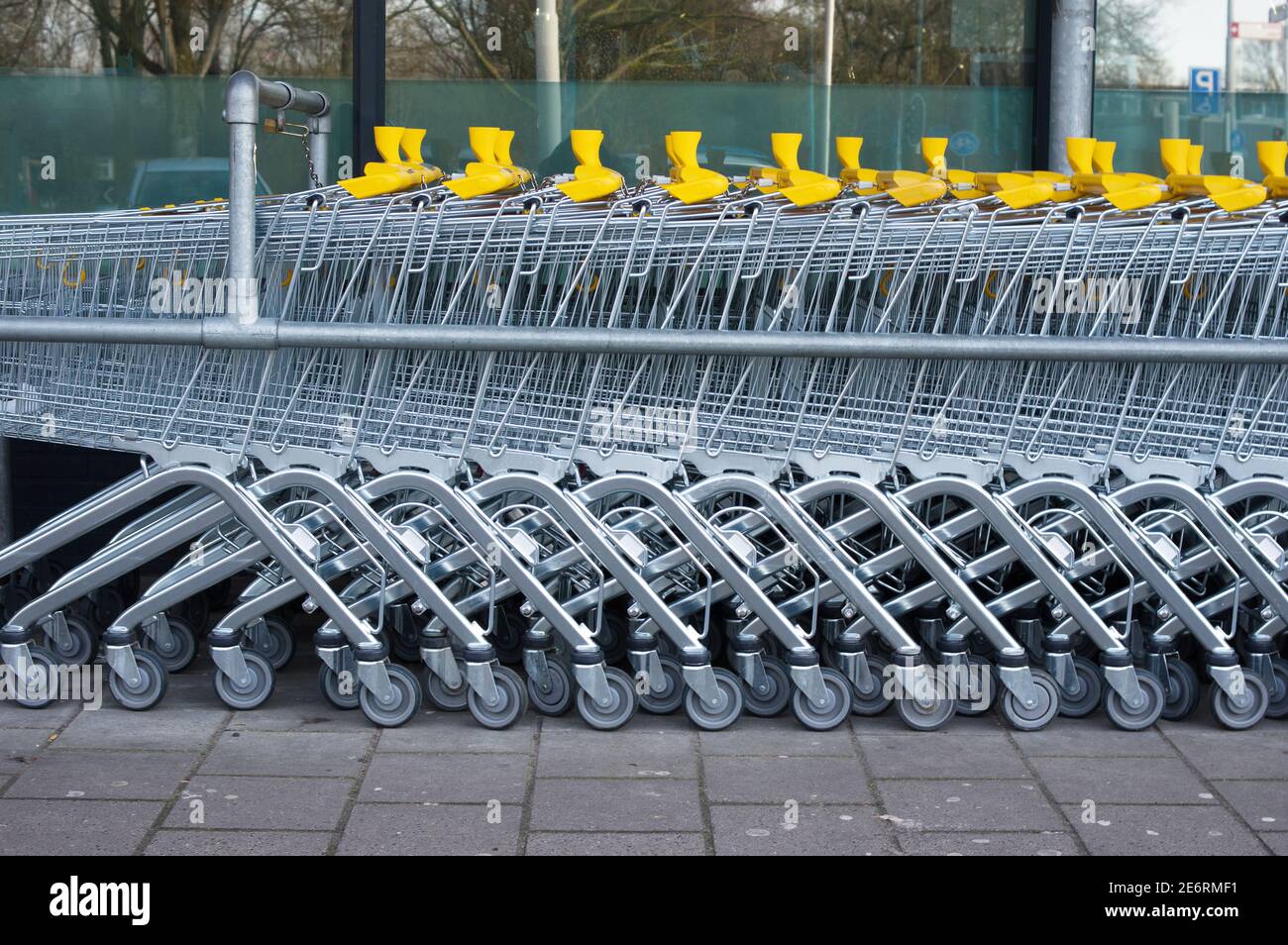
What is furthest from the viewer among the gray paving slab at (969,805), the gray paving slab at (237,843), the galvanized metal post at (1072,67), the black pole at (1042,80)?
the black pole at (1042,80)

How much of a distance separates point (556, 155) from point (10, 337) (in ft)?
8.74

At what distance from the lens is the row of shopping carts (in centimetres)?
466

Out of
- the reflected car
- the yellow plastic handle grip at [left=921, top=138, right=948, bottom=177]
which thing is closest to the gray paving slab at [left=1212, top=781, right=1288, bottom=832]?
the yellow plastic handle grip at [left=921, top=138, right=948, bottom=177]

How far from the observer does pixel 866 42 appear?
22.2 feet

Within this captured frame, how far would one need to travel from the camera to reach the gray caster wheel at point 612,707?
15.4 feet

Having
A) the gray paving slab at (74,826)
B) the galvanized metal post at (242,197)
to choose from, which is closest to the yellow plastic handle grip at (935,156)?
the galvanized metal post at (242,197)

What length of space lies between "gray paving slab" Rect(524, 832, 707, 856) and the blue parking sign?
4.26m

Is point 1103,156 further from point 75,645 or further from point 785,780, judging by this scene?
point 75,645

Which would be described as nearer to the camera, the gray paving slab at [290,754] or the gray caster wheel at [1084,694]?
the gray paving slab at [290,754]

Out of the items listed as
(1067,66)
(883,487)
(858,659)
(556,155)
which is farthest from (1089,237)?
(556,155)

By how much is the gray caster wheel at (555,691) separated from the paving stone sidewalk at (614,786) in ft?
0.16

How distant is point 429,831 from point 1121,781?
5.81ft

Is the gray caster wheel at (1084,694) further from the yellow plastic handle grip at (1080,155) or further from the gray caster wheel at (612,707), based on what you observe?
the yellow plastic handle grip at (1080,155)

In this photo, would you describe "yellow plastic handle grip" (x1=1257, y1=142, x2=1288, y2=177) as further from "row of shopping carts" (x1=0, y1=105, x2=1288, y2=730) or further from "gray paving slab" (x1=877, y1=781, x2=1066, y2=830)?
"gray paving slab" (x1=877, y1=781, x2=1066, y2=830)
